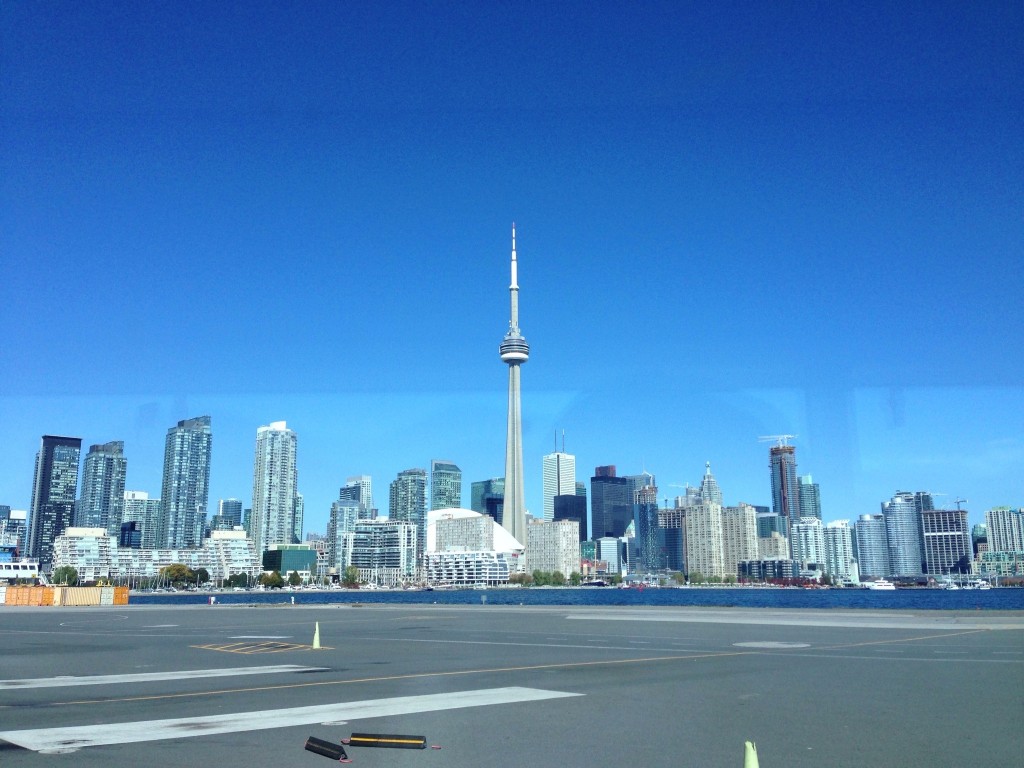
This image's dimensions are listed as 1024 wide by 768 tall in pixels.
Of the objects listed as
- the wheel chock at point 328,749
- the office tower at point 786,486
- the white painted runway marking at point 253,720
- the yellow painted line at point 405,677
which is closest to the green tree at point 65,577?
the office tower at point 786,486

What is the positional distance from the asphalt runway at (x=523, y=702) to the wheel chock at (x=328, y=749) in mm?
224

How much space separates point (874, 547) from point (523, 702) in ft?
607

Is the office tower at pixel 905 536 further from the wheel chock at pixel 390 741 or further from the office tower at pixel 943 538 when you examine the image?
the wheel chock at pixel 390 741

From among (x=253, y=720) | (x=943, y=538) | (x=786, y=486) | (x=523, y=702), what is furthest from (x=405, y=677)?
(x=943, y=538)

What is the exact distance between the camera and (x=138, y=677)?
61.4 feet

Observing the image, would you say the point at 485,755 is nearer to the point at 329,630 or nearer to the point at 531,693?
the point at 531,693

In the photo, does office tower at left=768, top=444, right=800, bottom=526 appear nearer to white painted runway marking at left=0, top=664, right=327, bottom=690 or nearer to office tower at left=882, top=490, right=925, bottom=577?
office tower at left=882, top=490, right=925, bottom=577

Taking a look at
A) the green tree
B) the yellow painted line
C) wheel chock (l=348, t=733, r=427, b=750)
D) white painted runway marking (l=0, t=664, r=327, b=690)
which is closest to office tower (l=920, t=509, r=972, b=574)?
the green tree

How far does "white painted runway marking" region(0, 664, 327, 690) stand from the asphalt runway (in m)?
0.05

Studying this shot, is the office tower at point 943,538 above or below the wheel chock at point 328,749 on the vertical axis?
above

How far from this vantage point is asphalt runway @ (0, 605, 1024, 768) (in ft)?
35.2

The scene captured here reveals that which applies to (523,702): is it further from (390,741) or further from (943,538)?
(943,538)

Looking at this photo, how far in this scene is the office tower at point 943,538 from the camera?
18612 centimetres

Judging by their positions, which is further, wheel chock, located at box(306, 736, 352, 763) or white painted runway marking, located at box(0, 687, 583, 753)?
white painted runway marking, located at box(0, 687, 583, 753)
